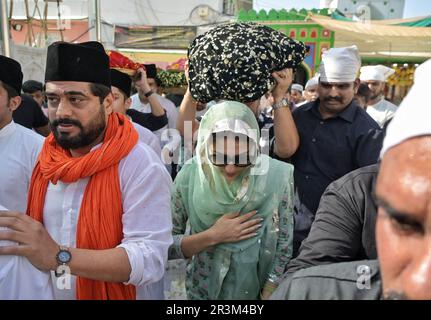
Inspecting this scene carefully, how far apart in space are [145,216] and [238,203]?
0.52 meters

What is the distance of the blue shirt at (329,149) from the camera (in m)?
2.49

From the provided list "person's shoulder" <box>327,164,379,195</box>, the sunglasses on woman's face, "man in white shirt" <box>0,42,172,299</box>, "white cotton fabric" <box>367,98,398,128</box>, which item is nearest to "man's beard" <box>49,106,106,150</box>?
"man in white shirt" <box>0,42,172,299</box>

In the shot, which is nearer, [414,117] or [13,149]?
[414,117]

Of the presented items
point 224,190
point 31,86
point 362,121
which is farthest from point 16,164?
point 31,86

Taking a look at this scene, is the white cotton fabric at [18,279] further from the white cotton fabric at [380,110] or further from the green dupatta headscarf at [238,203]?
the white cotton fabric at [380,110]

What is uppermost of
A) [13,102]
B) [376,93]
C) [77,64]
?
[77,64]

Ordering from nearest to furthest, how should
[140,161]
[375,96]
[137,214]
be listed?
[137,214], [140,161], [375,96]

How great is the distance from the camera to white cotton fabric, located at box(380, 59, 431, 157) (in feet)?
2.57

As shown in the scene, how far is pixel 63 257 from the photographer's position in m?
1.40

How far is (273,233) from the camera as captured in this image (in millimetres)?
1973

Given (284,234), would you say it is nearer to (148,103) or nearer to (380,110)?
(148,103)

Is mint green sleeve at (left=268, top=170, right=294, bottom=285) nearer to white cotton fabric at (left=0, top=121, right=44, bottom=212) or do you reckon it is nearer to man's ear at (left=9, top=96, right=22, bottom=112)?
white cotton fabric at (left=0, top=121, right=44, bottom=212)

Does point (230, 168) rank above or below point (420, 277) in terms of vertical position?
below
